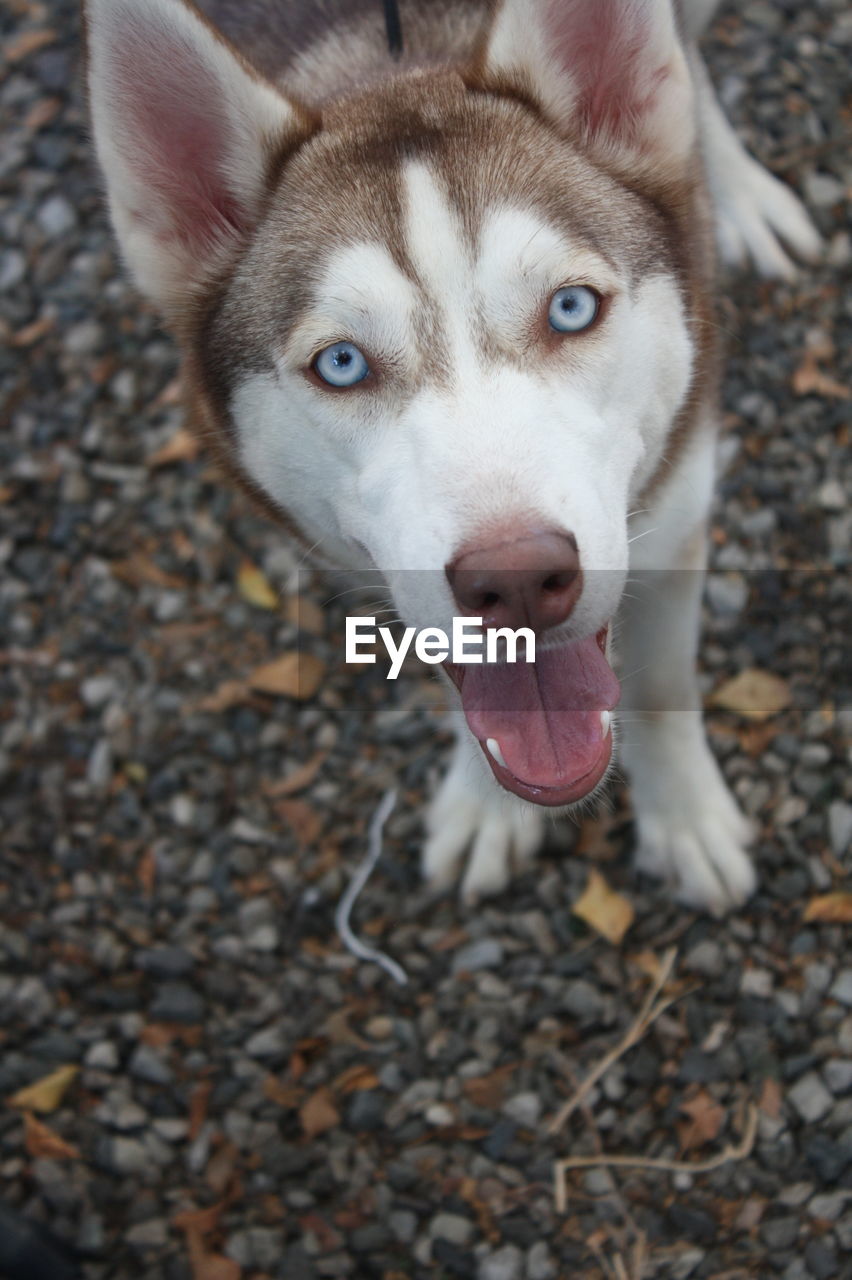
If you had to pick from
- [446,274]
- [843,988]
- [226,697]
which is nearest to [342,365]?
[446,274]

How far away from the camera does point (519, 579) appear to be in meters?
1.75

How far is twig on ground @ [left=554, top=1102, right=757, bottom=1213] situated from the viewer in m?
2.74

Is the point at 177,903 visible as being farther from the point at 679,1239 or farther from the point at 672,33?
the point at 672,33

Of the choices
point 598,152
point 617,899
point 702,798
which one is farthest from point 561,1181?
point 598,152

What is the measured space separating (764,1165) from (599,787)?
1194 mm

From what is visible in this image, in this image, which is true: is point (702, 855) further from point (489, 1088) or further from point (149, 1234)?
point (149, 1234)

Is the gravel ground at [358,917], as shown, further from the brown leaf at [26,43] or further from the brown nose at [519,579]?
the brown nose at [519,579]

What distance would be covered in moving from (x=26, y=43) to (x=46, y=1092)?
4.10m

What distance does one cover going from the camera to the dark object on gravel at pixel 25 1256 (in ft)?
8.90

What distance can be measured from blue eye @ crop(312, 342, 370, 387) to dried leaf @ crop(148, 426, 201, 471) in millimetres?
2044

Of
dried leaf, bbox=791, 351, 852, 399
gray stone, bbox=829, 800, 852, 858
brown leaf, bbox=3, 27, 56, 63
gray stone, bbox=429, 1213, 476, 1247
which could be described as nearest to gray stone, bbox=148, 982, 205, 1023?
gray stone, bbox=429, 1213, 476, 1247

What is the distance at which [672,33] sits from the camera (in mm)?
2193

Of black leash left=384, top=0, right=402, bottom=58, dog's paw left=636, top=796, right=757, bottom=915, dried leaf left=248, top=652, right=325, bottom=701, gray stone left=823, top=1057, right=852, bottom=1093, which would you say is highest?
black leash left=384, top=0, right=402, bottom=58

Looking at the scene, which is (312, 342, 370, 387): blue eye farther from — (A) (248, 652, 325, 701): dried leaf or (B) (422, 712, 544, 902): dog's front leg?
(A) (248, 652, 325, 701): dried leaf
